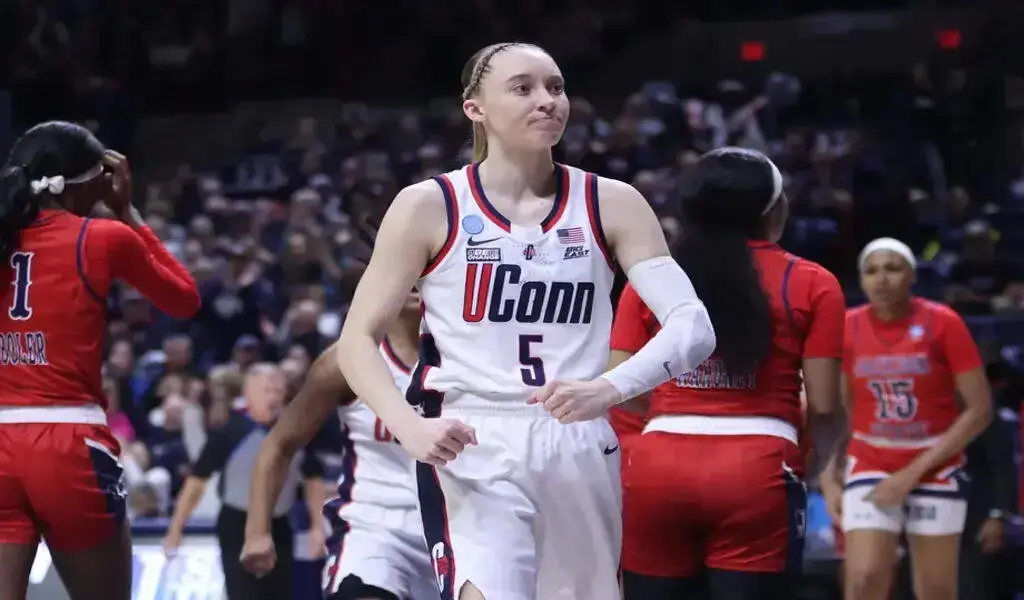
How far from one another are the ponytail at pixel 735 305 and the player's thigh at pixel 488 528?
1033mm

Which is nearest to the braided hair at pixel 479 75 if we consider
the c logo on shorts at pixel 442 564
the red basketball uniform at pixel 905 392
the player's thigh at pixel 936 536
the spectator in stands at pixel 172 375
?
the c logo on shorts at pixel 442 564

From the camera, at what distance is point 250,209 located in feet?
44.9

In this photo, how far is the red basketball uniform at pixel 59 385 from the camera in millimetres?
4227

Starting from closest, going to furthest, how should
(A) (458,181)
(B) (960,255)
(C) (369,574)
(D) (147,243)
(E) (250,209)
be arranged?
(A) (458,181), (C) (369,574), (D) (147,243), (B) (960,255), (E) (250,209)

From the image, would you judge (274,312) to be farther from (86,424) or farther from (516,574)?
(516,574)

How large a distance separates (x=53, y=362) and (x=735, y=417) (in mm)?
1819

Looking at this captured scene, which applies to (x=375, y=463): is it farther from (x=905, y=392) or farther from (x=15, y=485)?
(x=905, y=392)

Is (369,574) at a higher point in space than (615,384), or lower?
lower

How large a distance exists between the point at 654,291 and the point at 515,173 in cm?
39

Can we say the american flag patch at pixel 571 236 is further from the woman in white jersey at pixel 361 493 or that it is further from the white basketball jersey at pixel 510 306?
the woman in white jersey at pixel 361 493

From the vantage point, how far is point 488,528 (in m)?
3.18

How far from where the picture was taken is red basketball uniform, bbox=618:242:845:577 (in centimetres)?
405

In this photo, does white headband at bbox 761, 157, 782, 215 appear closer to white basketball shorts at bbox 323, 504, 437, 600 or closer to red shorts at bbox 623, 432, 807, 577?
red shorts at bbox 623, 432, 807, 577

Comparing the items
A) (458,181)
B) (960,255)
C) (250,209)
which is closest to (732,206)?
(458,181)
